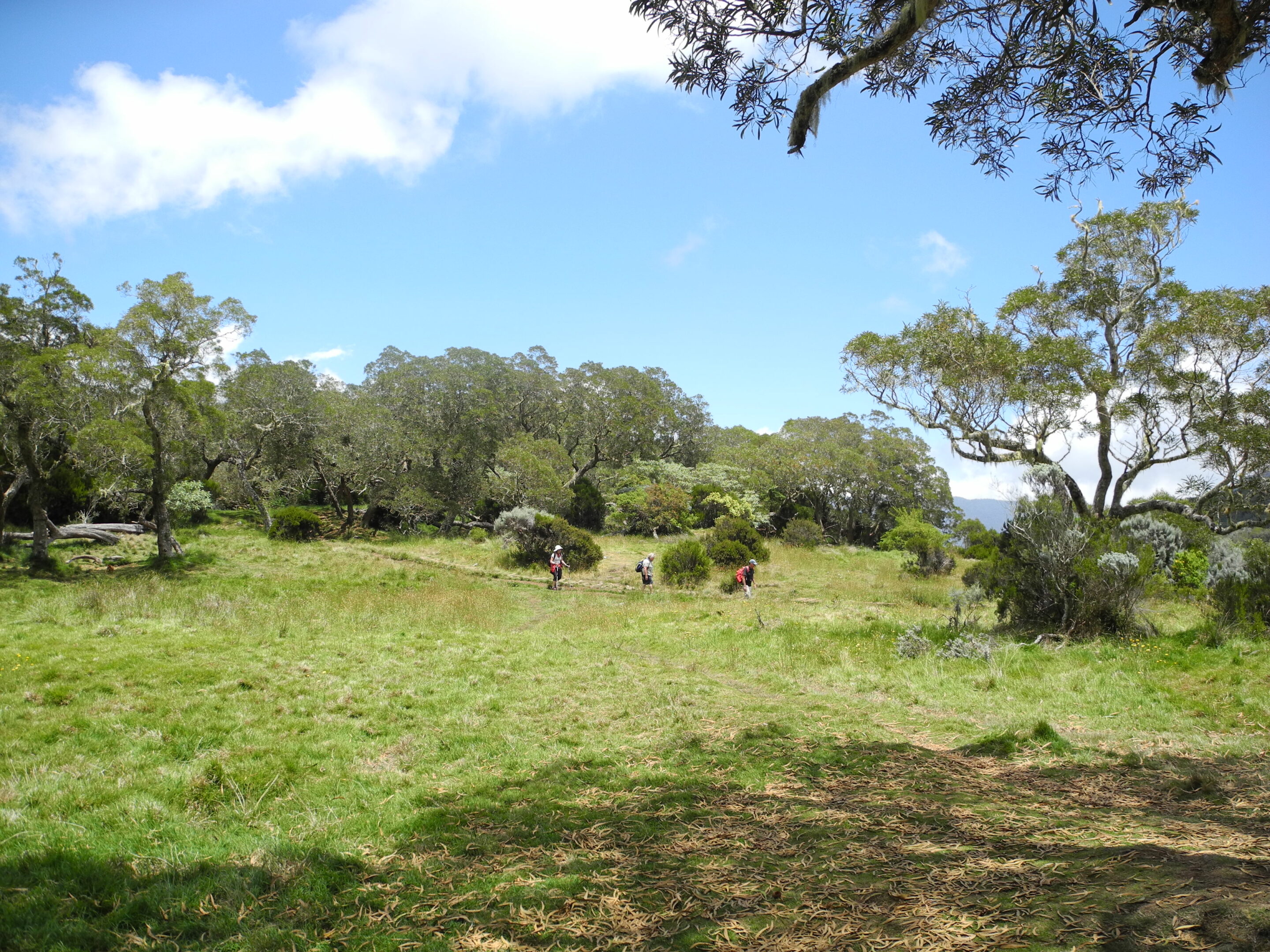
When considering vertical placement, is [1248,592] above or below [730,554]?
above

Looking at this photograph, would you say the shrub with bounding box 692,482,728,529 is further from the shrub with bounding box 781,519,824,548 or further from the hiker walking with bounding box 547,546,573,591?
the hiker walking with bounding box 547,546,573,591

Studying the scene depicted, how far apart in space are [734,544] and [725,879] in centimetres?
2204

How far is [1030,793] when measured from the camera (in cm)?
497

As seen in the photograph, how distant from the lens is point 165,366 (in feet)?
68.2

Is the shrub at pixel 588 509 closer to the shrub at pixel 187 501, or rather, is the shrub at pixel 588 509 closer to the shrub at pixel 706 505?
the shrub at pixel 706 505

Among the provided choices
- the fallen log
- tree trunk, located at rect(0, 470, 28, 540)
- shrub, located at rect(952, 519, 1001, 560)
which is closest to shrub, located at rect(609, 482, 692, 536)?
shrub, located at rect(952, 519, 1001, 560)

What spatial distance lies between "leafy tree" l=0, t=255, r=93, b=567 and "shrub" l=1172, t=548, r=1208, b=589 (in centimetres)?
2920

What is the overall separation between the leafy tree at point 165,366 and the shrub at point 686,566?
16.0m

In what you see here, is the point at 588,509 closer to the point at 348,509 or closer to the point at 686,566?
the point at 348,509

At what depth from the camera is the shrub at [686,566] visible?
72.8ft

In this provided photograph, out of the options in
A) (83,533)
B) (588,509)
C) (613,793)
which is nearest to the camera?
(613,793)

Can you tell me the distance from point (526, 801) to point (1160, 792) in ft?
15.4

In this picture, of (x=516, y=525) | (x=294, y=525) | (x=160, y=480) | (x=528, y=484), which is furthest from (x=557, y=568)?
(x=294, y=525)

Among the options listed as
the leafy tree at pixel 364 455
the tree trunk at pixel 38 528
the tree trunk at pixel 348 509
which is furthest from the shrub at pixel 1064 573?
the tree trunk at pixel 348 509
